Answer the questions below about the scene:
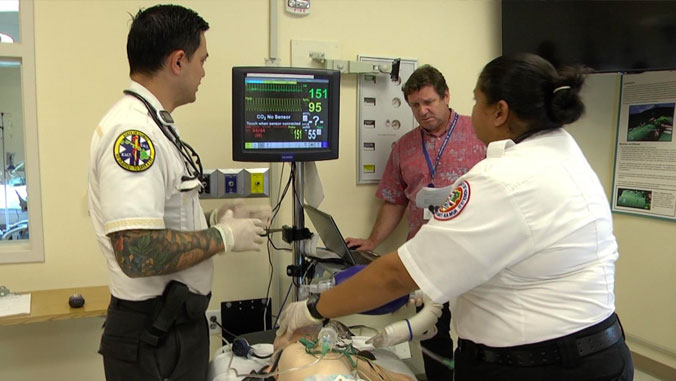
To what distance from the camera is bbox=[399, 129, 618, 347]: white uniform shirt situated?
1085mm

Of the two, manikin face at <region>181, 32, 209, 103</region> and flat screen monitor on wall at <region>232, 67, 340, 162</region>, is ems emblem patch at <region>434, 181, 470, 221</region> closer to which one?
manikin face at <region>181, 32, 209, 103</region>

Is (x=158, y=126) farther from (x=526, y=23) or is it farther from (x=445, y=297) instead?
(x=526, y=23)

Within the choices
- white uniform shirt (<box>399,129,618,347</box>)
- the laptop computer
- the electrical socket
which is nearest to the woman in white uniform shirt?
white uniform shirt (<box>399,129,618,347</box>)

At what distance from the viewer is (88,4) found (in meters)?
2.20

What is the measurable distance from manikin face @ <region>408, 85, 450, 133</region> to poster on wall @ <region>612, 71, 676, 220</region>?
130cm

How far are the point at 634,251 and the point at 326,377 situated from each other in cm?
255

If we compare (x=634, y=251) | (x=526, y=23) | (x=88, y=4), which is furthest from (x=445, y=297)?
(x=634, y=251)

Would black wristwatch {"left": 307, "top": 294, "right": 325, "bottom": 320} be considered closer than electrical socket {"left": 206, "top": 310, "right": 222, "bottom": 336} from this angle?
Yes

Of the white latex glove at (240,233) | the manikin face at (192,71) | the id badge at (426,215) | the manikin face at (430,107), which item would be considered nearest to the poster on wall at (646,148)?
the manikin face at (430,107)

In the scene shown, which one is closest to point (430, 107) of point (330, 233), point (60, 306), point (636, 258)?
point (330, 233)

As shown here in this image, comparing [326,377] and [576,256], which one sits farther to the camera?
[326,377]

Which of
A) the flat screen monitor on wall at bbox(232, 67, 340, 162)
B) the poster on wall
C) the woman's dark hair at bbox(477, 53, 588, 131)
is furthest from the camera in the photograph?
the poster on wall

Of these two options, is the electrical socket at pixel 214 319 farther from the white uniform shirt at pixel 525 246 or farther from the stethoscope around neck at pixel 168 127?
the white uniform shirt at pixel 525 246

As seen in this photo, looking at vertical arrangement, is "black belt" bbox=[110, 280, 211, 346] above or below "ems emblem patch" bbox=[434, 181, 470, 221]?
below
